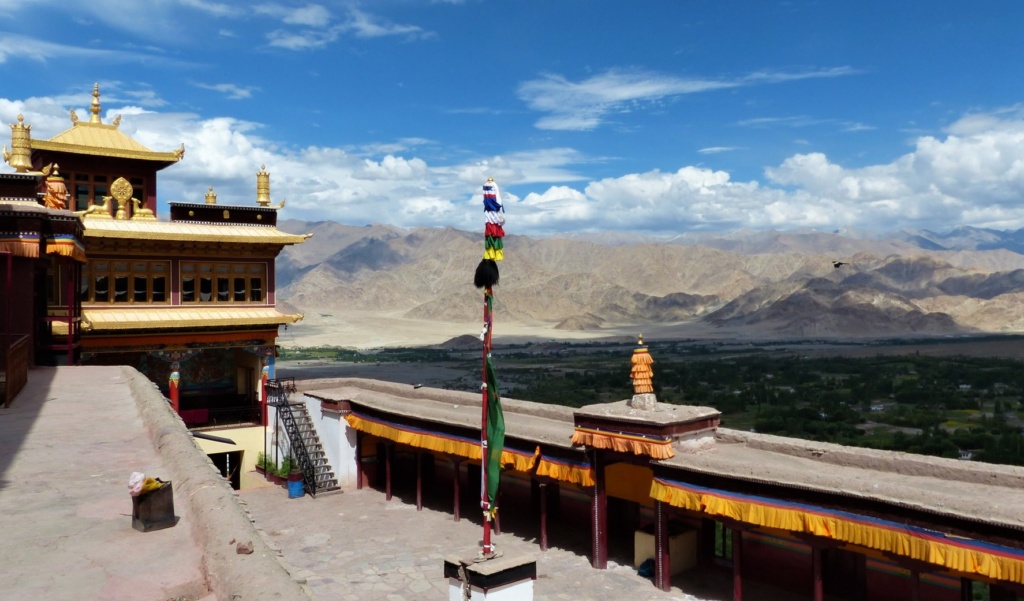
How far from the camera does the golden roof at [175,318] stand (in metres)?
26.6

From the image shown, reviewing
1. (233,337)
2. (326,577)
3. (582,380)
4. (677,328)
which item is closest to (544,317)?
(677,328)

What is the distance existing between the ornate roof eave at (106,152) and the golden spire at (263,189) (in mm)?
3220

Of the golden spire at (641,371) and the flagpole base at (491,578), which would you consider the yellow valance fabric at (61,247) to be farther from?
the golden spire at (641,371)

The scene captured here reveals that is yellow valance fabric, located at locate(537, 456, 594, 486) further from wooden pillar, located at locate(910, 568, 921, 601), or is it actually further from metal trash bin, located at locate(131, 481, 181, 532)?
metal trash bin, located at locate(131, 481, 181, 532)

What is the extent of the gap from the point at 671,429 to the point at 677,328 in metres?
131

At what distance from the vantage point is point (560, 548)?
19.8m

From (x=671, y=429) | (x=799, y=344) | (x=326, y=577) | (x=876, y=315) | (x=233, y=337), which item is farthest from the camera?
(x=876, y=315)

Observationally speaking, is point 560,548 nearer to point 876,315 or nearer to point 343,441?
point 343,441

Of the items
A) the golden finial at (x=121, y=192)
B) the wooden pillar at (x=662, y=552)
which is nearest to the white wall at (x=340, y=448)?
the golden finial at (x=121, y=192)

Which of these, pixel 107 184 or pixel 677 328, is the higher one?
pixel 107 184

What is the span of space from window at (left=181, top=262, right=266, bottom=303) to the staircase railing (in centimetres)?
385

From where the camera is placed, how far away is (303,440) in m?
27.8

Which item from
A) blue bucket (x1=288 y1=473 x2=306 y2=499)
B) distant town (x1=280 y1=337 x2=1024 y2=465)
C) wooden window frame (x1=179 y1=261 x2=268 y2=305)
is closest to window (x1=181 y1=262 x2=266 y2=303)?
wooden window frame (x1=179 y1=261 x2=268 y2=305)

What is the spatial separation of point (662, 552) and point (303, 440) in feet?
51.3
